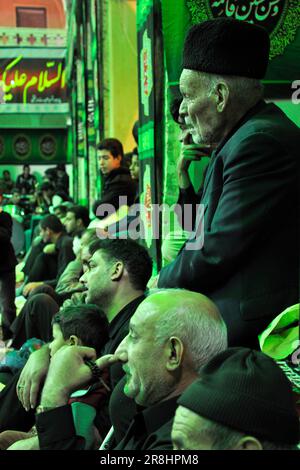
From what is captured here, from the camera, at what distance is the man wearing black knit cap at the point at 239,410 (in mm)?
1137

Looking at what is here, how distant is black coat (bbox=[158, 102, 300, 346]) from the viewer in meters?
1.93

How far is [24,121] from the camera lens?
18609mm

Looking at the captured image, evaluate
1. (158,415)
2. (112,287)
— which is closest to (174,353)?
(158,415)

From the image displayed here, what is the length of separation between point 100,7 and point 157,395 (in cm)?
545

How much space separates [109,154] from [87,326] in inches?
115

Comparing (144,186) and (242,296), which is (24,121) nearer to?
(144,186)

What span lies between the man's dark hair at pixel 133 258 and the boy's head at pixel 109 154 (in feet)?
8.27

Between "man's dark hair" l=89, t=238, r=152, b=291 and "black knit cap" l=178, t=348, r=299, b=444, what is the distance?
1477mm

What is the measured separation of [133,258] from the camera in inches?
108

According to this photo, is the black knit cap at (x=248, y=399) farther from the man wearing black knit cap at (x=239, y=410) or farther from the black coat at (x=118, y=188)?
the black coat at (x=118, y=188)

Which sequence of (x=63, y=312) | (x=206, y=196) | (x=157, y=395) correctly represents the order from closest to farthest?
1. (x=157, y=395)
2. (x=206, y=196)
3. (x=63, y=312)

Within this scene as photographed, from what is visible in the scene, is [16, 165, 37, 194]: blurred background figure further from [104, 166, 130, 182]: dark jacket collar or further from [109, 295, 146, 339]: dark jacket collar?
[109, 295, 146, 339]: dark jacket collar

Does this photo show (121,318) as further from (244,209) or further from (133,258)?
(244,209)

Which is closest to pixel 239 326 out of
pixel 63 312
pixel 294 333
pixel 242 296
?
pixel 242 296
